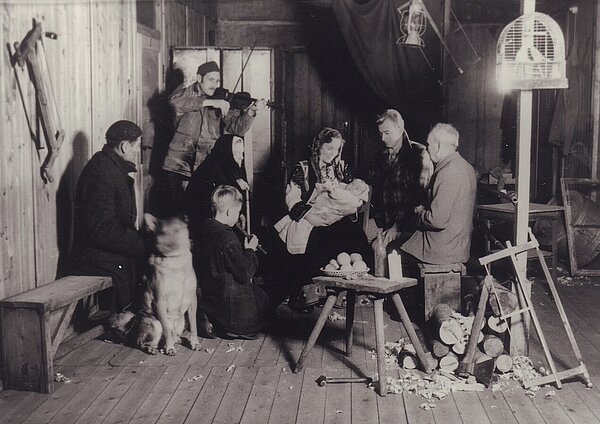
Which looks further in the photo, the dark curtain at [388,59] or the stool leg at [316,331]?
the dark curtain at [388,59]

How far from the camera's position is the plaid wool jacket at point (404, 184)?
6.14 meters

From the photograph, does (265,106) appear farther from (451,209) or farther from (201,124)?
(451,209)

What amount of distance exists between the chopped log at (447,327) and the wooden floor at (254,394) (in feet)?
1.52

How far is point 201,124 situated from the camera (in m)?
6.94

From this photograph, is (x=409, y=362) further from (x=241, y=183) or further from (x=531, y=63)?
(x=241, y=183)

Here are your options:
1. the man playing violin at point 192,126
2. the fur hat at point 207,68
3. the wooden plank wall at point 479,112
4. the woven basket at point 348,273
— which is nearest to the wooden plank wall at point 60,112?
the man playing violin at point 192,126

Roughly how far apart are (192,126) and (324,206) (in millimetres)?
1678

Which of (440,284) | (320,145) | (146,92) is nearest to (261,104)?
(146,92)

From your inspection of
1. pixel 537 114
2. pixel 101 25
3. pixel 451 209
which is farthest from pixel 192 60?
pixel 537 114

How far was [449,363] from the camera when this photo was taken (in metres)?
4.41

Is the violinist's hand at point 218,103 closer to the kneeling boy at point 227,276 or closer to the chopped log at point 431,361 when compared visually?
the kneeling boy at point 227,276

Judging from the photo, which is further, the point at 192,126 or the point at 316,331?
the point at 192,126

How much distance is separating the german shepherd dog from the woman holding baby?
1349mm

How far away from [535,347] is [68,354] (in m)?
3.20
